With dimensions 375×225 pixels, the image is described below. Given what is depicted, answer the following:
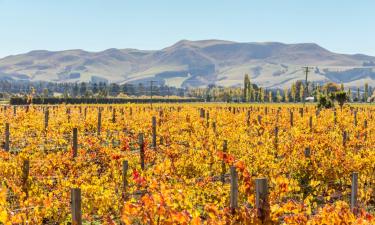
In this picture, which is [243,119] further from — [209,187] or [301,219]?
[301,219]

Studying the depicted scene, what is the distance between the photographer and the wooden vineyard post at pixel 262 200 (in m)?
7.51

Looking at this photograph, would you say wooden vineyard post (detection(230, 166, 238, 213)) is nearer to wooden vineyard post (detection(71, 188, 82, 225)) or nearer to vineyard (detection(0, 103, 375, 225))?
vineyard (detection(0, 103, 375, 225))

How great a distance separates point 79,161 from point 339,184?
776cm

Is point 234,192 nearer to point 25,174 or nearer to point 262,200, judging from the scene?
point 262,200

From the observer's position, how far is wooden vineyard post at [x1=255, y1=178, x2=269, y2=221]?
7.51m

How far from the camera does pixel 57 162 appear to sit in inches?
579

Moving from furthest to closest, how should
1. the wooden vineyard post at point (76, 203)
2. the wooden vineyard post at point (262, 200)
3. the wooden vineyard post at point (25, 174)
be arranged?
the wooden vineyard post at point (25, 174) → the wooden vineyard post at point (76, 203) → the wooden vineyard post at point (262, 200)

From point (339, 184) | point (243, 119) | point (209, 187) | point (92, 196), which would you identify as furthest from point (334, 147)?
point (243, 119)

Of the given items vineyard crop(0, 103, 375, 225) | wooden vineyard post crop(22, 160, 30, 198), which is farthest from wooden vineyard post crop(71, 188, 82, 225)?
wooden vineyard post crop(22, 160, 30, 198)

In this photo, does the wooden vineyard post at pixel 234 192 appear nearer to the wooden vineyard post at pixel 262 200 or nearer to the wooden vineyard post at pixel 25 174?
the wooden vineyard post at pixel 262 200

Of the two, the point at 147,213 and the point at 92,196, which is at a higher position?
the point at 147,213

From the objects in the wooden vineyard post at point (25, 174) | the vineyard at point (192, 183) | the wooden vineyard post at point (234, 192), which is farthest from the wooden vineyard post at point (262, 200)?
the wooden vineyard post at point (25, 174)

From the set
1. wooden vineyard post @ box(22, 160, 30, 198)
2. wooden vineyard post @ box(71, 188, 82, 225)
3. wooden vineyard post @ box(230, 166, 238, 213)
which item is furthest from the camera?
wooden vineyard post @ box(22, 160, 30, 198)

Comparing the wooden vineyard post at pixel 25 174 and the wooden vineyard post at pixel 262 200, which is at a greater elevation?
the wooden vineyard post at pixel 262 200
